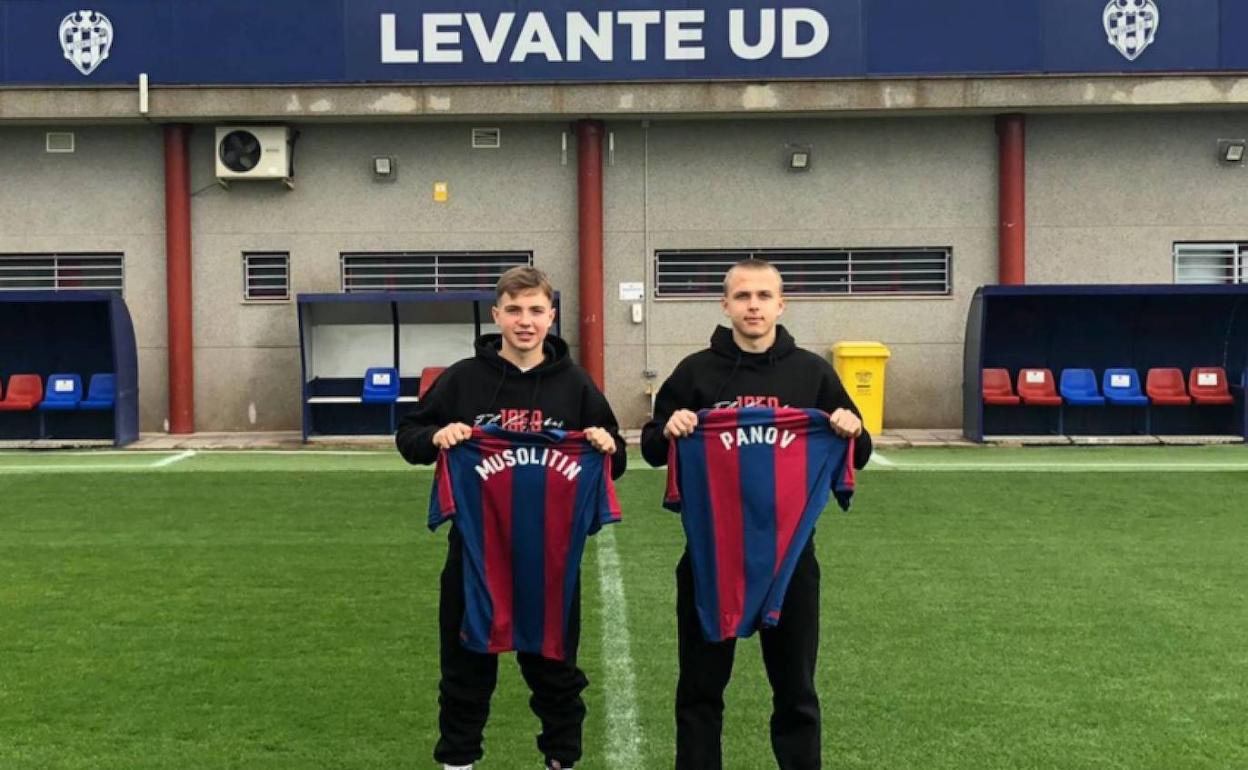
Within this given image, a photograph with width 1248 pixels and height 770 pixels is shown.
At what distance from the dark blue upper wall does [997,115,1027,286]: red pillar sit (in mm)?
838

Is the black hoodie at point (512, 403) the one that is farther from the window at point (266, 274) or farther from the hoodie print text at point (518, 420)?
the window at point (266, 274)

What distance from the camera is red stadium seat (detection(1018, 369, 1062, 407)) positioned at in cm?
1634

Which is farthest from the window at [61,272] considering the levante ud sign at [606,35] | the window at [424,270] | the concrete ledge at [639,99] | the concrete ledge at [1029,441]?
the concrete ledge at [1029,441]

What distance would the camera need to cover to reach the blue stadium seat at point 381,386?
16719mm

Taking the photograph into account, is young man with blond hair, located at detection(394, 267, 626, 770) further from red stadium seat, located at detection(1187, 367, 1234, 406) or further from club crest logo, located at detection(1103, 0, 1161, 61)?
club crest logo, located at detection(1103, 0, 1161, 61)

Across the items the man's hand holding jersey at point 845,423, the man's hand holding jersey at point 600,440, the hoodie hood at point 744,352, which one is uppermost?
the hoodie hood at point 744,352

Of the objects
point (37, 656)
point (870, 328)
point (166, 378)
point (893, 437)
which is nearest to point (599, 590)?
point (37, 656)

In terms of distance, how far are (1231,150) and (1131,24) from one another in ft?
7.60

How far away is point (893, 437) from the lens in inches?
664

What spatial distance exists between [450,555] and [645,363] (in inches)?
545

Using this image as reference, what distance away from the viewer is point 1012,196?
57.4ft

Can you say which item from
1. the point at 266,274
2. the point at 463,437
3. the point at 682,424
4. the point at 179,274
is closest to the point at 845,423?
the point at 682,424

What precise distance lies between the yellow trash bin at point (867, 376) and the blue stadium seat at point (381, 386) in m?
6.03

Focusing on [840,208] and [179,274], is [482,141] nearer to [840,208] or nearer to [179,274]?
[179,274]
